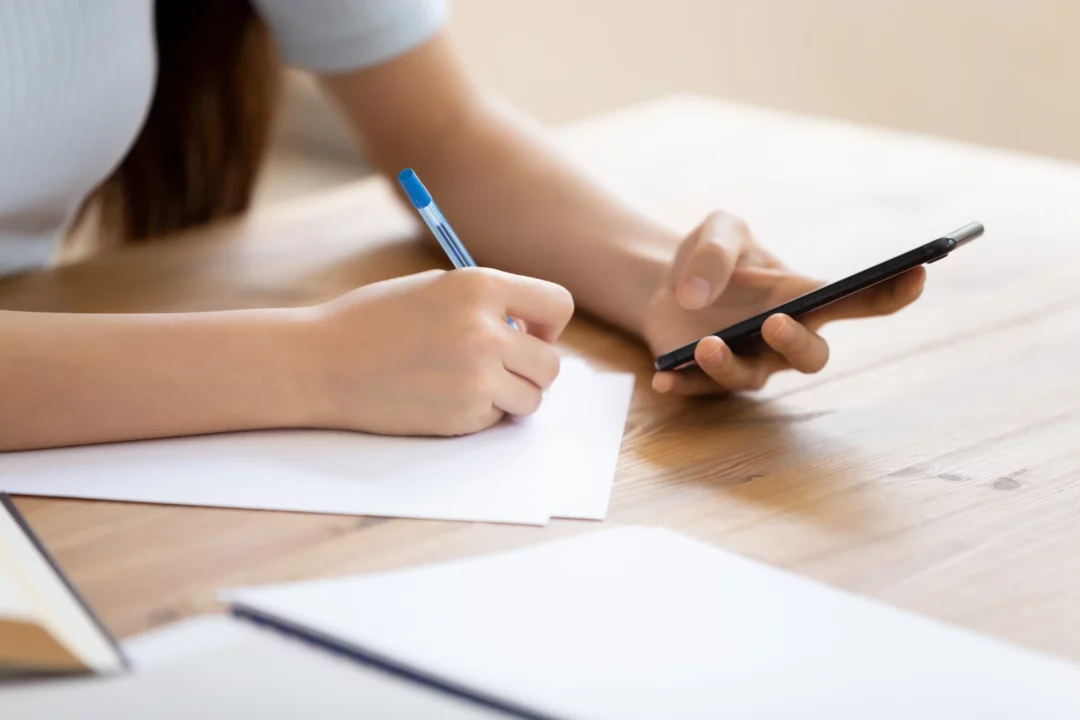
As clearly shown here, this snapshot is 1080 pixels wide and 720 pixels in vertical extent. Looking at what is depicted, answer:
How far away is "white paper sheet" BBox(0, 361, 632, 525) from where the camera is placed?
0.54 metres

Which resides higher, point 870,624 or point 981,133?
point 870,624

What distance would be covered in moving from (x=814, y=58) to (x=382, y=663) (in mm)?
1852

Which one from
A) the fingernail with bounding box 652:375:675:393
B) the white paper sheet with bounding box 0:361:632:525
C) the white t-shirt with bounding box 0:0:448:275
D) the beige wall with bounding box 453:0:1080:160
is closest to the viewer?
the white paper sheet with bounding box 0:361:632:525

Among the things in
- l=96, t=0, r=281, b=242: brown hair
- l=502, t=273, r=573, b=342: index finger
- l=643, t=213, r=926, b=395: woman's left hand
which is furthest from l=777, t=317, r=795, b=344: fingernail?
l=96, t=0, r=281, b=242: brown hair

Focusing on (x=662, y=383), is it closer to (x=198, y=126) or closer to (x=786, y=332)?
(x=786, y=332)

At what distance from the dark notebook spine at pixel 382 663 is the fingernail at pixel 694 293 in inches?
13.7

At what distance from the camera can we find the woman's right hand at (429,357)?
0.61 meters

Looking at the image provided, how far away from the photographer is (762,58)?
218cm

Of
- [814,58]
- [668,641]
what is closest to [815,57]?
[814,58]

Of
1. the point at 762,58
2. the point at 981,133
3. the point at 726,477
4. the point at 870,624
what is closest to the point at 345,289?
the point at 726,477

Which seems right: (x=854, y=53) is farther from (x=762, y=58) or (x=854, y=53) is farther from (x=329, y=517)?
(x=329, y=517)

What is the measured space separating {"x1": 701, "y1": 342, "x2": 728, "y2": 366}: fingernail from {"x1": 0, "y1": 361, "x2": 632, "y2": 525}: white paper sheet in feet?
0.20

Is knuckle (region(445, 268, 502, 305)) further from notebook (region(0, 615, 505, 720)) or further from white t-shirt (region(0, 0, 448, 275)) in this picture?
white t-shirt (region(0, 0, 448, 275))

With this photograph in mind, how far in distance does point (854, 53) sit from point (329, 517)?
1.70 m
